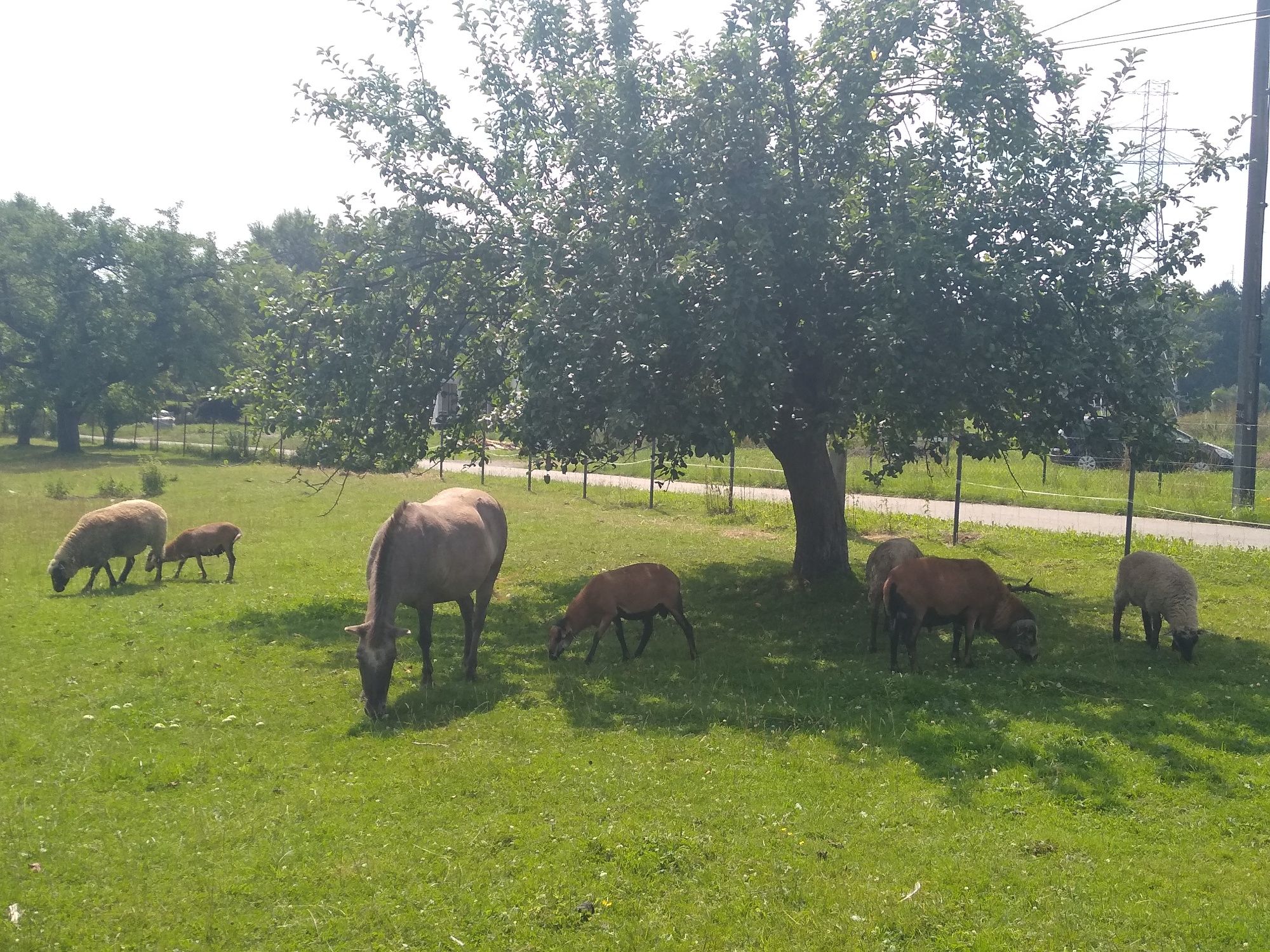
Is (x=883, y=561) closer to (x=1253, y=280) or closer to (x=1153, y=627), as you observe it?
(x=1153, y=627)

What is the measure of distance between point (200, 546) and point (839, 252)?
11.2 metres

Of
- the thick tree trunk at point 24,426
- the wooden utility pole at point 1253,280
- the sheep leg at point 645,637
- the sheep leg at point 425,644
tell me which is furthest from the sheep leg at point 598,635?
the thick tree trunk at point 24,426

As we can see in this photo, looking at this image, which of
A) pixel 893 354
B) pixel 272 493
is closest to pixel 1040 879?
pixel 893 354

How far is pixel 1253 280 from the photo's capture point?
19.4 meters

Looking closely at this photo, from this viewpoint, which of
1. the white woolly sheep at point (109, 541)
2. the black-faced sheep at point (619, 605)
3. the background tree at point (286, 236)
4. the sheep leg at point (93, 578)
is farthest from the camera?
the background tree at point (286, 236)

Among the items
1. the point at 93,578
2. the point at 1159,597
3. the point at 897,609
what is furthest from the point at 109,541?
the point at 1159,597

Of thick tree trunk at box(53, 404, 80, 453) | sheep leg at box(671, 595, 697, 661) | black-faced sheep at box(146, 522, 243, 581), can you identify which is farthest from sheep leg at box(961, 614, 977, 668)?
thick tree trunk at box(53, 404, 80, 453)

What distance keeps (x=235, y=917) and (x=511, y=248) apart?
9695mm

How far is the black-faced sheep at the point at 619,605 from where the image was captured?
1051 cm

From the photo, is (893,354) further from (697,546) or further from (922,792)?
(697,546)

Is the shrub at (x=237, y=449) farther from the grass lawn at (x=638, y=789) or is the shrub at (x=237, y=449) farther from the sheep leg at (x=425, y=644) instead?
the sheep leg at (x=425, y=644)

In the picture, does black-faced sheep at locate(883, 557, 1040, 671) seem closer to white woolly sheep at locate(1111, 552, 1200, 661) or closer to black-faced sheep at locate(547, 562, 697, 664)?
white woolly sheep at locate(1111, 552, 1200, 661)

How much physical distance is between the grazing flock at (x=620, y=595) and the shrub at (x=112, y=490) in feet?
59.2

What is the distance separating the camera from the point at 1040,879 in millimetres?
5312
